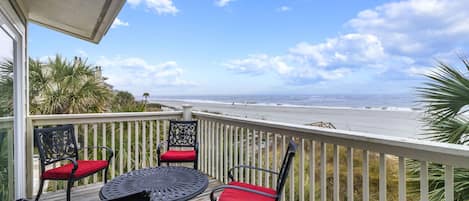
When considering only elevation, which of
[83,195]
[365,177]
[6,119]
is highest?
[6,119]

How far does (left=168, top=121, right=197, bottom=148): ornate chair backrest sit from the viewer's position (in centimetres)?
414

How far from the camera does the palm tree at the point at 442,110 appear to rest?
1871 mm

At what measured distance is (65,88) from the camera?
22.0 ft

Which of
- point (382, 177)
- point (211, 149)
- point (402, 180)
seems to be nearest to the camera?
point (402, 180)

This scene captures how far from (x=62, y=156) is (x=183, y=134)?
1.60 m

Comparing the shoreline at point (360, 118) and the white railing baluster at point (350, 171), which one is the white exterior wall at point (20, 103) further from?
the white railing baluster at point (350, 171)

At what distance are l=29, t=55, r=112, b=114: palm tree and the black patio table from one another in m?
4.95

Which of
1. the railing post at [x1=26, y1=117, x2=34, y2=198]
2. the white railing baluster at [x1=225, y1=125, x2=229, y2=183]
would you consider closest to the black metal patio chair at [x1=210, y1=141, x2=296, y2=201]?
the white railing baluster at [x1=225, y1=125, x2=229, y2=183]

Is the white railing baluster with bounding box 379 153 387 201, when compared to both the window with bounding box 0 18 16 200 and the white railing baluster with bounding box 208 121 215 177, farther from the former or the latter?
the window with bounding box 0 18 16 200

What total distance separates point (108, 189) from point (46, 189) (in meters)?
2.65

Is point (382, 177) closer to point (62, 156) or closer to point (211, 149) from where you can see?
point (211, 149)

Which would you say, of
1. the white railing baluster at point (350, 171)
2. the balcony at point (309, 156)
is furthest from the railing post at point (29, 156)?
the white railing baluster at point (350, 171)

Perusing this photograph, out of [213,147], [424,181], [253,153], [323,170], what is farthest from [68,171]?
[424,181]

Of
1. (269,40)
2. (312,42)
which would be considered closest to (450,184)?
(269,40)
